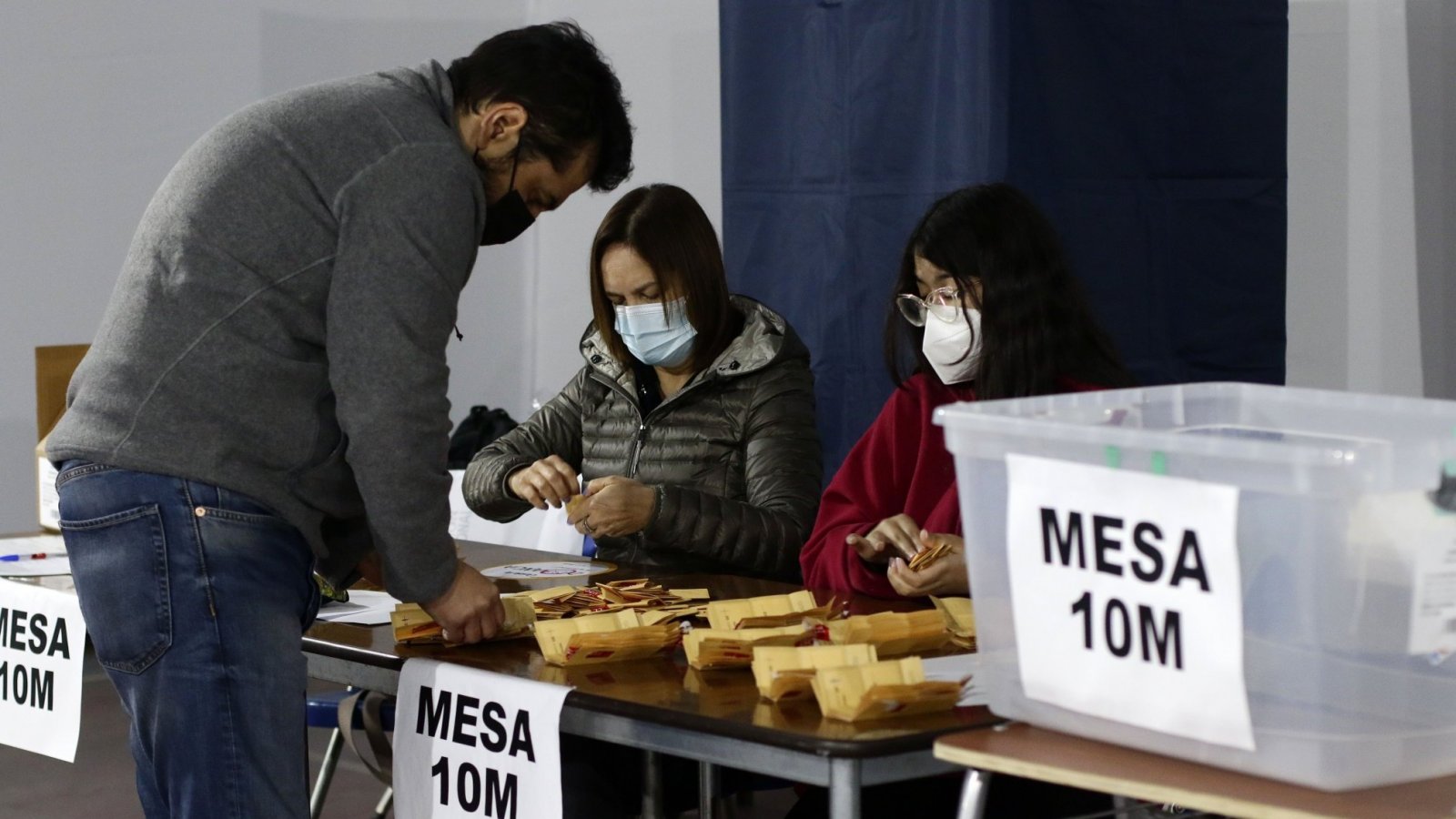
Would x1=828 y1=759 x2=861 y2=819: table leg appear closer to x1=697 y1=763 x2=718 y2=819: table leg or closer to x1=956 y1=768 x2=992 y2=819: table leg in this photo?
x1=956 y1=768 x2=992 y2=819: table leg

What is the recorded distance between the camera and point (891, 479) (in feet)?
8.07

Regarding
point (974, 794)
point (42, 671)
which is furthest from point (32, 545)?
point (974, 794)

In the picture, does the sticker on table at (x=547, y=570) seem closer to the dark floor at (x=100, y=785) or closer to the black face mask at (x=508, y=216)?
the black face mask at (x=508, y=216)

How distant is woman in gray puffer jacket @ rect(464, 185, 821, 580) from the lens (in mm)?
2684

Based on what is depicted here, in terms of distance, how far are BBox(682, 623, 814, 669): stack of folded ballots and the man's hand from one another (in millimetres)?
241

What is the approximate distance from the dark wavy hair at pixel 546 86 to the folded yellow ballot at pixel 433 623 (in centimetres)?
54

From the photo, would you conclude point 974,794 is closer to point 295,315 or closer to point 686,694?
point 686,694

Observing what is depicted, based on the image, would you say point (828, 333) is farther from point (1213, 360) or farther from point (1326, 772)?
point (1326, 772)

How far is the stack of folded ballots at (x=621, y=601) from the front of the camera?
2.09 meters

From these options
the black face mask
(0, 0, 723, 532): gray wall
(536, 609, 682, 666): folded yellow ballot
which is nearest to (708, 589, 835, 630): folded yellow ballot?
(536, 609, 682, 666): folded yellow ballot

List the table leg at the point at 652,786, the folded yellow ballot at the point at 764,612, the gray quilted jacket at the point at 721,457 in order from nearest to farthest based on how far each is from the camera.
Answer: the folded yellow ballot at the point at 764,612
the table leg at the point at 652,786
the gray quilted jacket at the point at 721,457

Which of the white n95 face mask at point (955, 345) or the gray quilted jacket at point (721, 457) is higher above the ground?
the white n95 face mask at point (955, 345)

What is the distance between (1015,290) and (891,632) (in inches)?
25.4

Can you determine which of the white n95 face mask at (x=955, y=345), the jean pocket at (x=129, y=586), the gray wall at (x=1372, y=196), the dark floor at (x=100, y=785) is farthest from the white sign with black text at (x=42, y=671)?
the gray wall at (x=1372, y=196)
